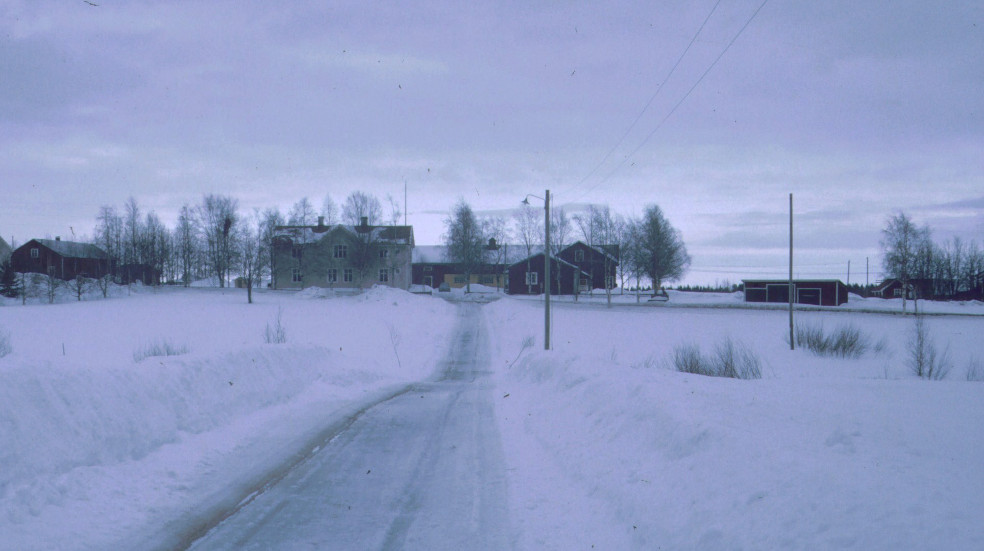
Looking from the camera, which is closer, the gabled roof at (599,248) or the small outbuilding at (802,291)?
the small outbuilding at (802,291)

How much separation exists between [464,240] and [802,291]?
46.7m

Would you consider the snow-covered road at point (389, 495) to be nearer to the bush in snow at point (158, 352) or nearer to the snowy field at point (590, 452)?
the snowy field at point (590, 452)

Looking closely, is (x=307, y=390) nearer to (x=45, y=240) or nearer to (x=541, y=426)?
(x=541, y=426)

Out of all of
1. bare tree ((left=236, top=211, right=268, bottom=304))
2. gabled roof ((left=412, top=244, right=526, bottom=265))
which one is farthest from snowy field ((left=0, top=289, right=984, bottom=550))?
gabled roof ((left=412, top=244, right=526, bottom=265))

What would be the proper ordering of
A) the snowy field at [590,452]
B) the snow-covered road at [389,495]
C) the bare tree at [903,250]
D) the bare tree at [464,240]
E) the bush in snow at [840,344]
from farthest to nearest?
the bare tree at [464,240] → the bare tree at [903,250] → the bush in snow at [840,344] → the snow-covered road at [389,495] → the snowy field at [590,452]

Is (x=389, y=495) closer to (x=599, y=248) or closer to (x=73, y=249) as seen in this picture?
(x=599, y=248)

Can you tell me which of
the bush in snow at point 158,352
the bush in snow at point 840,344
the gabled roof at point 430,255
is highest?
the gabled roof at point 430,255

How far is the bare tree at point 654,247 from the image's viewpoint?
82.9 meters

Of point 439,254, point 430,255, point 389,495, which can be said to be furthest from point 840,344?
point 430,255

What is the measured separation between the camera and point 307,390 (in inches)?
608

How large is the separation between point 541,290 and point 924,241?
47670 millimetres

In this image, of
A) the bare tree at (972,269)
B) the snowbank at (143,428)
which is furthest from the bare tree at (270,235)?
the bare tree at (972,269)

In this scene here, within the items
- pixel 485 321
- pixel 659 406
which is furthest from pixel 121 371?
pixel 485 321

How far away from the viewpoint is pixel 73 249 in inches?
3487
